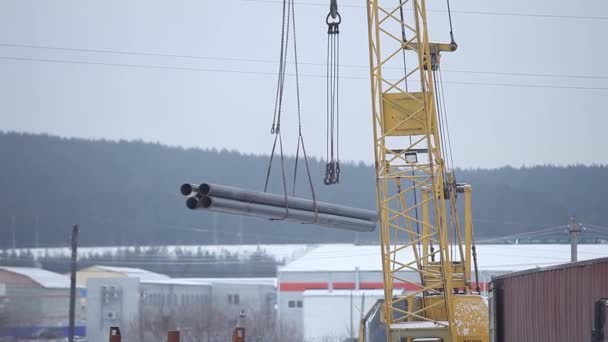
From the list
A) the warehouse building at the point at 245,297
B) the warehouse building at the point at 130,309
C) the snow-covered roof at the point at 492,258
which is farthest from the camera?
the snow-covered roof at the point at 492,258

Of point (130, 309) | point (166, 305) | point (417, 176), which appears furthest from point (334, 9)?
point (166, 305)

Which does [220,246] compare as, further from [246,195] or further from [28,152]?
[246,195]

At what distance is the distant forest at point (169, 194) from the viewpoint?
104m

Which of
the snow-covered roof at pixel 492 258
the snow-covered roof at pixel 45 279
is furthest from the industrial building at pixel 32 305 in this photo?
the snow-covered roof at pixel 492 258

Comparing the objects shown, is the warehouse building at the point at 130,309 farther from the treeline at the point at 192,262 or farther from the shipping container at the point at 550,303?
the shipping container at the point at 550,303

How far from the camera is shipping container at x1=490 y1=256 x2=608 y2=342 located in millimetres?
18734

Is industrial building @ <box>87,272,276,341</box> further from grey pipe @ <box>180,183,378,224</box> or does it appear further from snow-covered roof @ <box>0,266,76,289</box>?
grey pipe @ <box>180,183,378,224</box>

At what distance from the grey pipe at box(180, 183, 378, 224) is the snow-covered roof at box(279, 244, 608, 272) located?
156 ft

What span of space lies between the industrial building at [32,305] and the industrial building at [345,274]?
18.2 metres

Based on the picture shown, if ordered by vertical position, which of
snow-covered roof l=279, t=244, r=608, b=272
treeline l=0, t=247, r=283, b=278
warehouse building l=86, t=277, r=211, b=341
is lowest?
warehouse building l=86, t=277, r=211, b=341

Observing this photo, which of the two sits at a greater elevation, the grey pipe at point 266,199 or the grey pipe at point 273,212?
the grey pipe at point 266,199

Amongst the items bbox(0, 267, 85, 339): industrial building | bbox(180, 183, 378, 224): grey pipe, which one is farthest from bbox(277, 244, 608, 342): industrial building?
bbox(180, 183, 378, 224): grey pipe

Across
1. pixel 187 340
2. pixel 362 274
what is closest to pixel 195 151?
pixel 362 274

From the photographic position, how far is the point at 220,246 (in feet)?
440
